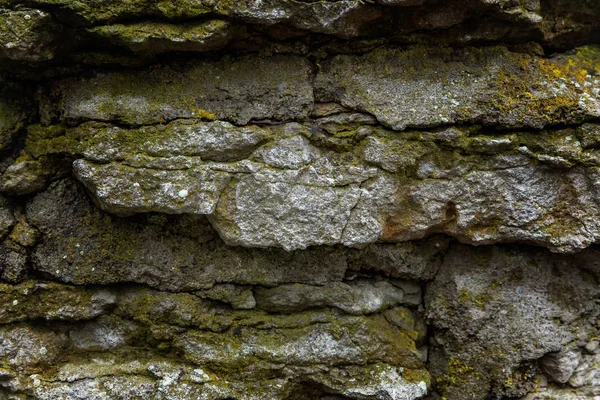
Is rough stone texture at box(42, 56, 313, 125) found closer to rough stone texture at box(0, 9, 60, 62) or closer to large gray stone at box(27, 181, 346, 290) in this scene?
rough stone texture at box(0, 9, 60, 62)

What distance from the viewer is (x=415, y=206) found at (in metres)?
2.33

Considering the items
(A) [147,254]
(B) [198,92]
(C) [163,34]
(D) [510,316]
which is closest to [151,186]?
(A) [147,254]

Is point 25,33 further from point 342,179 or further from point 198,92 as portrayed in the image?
point 342,179

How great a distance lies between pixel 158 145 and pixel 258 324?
1.05 metres

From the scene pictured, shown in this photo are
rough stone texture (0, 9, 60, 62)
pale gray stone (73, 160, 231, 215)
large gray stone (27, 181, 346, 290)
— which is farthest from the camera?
large gray stone (27, 181, 346, 290)

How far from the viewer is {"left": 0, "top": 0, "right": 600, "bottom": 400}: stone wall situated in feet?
7.38

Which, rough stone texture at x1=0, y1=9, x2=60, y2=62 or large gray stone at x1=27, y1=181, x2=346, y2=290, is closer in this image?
rough stone texture at x1=0, y1=9, x2=60, y2=62

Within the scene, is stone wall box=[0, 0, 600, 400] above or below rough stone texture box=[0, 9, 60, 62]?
below

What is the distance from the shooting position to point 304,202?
→ 2.25 meters

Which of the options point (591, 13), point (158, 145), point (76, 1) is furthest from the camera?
point (591, 13)

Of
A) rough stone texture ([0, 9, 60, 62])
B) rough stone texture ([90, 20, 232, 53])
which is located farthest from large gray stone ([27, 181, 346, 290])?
rough stone texture ([90, 20, 232, 53])

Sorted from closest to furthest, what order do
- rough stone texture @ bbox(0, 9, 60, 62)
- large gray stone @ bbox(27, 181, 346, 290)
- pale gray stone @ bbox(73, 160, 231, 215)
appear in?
rough stone texture @ bbox(0, 9, 60, 62)
pale gray stone @ bbox(73, 160, 231, 215)
large gray stone @ bbox(27, 181, 346, 290)

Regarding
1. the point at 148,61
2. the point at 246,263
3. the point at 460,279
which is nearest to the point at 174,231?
the point at 246,263

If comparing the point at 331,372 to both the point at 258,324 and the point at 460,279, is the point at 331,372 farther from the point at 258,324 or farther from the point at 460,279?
the point at 460,279
